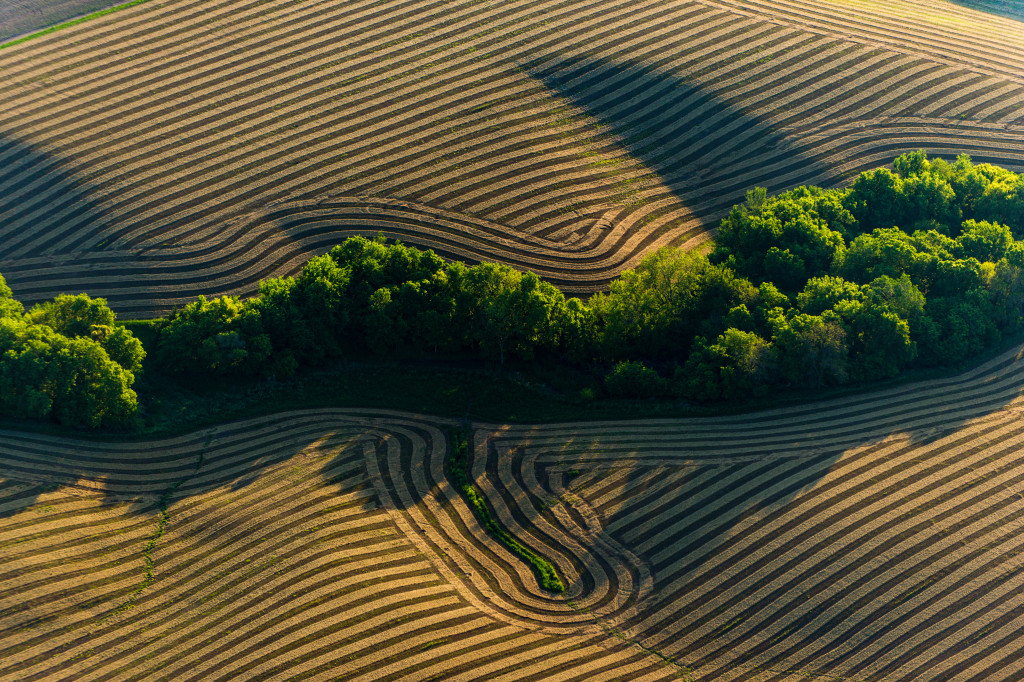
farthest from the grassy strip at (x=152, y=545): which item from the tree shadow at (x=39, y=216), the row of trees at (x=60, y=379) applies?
the tree shadow at (x=39, y=216)

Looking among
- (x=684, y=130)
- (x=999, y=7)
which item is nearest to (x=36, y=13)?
(x=684, y=130)

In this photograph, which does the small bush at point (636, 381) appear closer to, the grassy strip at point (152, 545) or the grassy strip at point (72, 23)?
the grassy strip at point (152, 545)

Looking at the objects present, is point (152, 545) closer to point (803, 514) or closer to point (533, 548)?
point (533, 548)

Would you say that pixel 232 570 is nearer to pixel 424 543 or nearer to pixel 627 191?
pixel 424 543

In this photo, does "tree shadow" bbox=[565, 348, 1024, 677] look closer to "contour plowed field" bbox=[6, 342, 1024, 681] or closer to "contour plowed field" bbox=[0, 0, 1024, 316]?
"contour plowed field" bbox=[6, 342, 1024, 681]

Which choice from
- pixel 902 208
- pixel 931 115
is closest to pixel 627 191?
pixel 902 208
